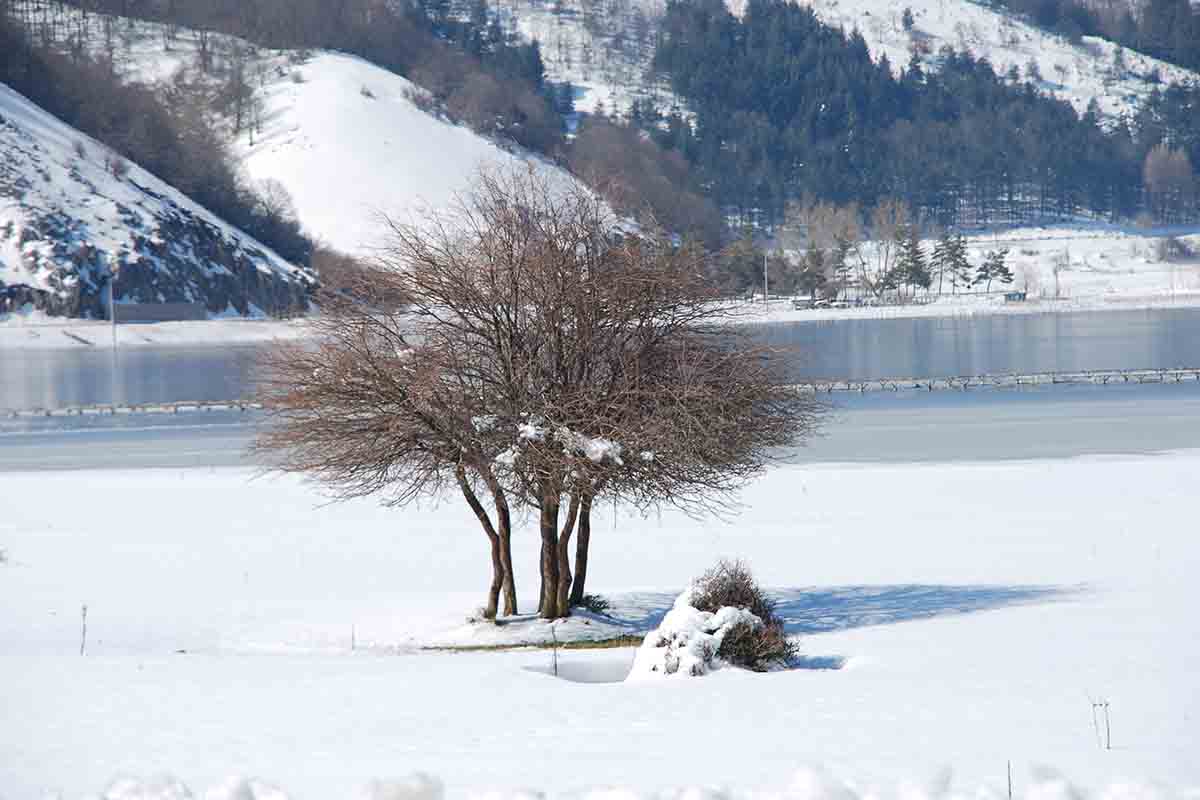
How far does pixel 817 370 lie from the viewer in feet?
226

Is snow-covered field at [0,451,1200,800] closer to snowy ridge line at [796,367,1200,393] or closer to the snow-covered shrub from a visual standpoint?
the snow-covered shrub

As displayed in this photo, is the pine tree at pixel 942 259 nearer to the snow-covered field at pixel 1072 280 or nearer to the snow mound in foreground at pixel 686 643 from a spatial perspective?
the snow-covered field at pixel 1072 280

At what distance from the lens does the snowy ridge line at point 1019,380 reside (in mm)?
58688

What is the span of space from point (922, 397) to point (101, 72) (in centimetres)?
13323

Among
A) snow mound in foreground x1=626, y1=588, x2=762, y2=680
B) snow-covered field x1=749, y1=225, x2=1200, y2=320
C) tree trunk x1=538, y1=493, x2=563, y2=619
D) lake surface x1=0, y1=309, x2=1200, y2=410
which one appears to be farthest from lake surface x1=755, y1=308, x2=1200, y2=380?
snow mound in foreground x1=626, y1=588, x2=762, y2=680

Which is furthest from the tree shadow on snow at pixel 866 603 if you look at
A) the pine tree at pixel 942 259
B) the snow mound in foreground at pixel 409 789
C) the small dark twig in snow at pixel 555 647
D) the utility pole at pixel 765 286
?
the pine tree at pixel 942 259

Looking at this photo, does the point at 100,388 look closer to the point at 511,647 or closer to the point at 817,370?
the point at 817,370

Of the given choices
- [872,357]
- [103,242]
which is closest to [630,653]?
[872,357]

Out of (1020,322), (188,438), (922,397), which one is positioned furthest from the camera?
(1020,322)

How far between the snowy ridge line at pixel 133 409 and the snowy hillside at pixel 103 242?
57.2 meters

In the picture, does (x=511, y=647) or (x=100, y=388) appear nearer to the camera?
(x=511, y=647)

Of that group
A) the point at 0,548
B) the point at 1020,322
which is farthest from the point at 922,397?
the point at 1020,322

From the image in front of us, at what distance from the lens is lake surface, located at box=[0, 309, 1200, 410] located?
217 feet

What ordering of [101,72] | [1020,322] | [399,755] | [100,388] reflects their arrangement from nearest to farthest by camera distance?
[399,755] < [100,388] < [1020,322] < [101,72]
